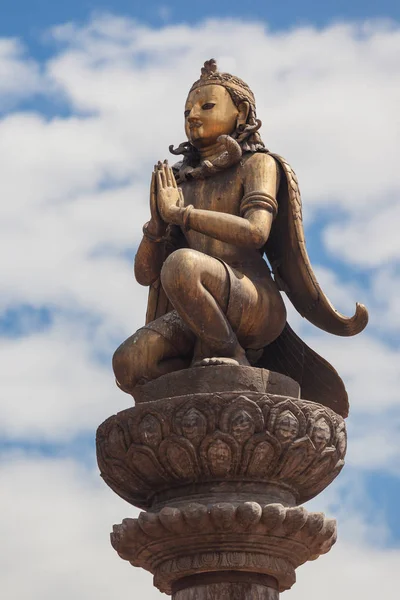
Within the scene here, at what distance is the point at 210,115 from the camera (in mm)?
10141

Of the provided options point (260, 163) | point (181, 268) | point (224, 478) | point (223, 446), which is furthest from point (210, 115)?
point (224, 478)

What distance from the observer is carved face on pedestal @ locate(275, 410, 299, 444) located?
8.54 metres

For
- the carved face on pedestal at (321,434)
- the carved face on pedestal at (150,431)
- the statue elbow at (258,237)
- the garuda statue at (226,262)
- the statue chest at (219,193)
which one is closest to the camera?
the carved face on pedestal at (150,431)

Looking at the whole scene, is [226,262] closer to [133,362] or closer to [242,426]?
[133,362]

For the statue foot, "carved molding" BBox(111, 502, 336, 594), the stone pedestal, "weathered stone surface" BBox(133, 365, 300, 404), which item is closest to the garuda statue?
the statue foot

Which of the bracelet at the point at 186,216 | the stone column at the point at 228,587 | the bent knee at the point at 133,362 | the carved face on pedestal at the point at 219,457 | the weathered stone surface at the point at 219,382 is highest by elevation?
the bracelet at the point at 186,216

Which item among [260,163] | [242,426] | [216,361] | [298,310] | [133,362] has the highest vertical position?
[260,163]

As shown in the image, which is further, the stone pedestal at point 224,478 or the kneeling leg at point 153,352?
the kneeling leg at point 153,352

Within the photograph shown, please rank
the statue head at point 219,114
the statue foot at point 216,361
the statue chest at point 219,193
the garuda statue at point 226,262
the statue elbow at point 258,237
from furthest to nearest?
1. the statue head at point 219,114
2. the statue chest at point 219,193
3. the statue elbow at point 258,237
4. the garuda statue at point 226,262
5. the statue foot at point 216,361

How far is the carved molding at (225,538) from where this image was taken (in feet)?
27.7

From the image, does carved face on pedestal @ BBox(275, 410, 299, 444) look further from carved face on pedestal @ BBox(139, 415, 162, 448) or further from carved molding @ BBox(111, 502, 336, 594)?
carved face on pedestal @ BBox(139, 415, 162, 448)

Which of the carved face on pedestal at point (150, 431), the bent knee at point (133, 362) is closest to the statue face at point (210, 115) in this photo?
the bent knee at point (133, 362)

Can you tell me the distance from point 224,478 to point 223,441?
324 mm

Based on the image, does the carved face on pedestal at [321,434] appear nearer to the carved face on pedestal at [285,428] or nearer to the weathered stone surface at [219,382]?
the carved face on pedestal at [285,428]
